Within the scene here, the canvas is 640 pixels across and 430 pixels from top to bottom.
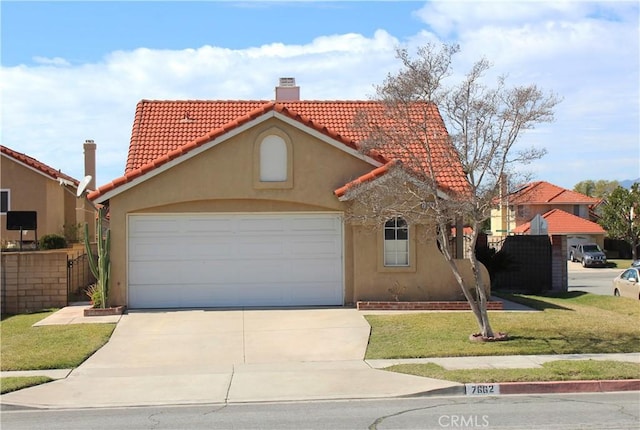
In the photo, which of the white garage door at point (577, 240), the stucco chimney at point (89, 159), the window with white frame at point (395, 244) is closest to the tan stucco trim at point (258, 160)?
the window with white frame at point (395, 244)

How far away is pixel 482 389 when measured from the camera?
34.7 feet

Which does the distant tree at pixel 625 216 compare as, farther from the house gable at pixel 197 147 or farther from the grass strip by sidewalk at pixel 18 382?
the grass strip by sidewalk at pixel 18 382

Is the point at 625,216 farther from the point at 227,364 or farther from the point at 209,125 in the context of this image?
the point at 227,364

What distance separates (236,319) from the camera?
16.6 meters

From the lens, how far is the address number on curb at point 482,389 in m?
10.5

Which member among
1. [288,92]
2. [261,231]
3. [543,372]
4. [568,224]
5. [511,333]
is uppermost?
[288,92]

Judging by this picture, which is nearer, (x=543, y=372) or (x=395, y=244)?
(x=543, y=372)

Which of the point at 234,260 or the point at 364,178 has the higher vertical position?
the point at 364,178

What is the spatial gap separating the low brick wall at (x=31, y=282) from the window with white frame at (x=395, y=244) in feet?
27.0

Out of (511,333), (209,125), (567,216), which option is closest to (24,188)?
(209,125)

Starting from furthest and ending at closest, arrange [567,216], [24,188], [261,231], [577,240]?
[567,216], [577,240], [24,188], [261,231]

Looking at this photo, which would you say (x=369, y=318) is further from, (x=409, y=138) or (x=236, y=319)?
(x=409, y=138)

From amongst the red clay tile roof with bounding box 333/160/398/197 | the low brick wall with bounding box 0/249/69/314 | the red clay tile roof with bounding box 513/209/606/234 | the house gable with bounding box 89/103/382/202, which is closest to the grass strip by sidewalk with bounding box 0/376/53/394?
the house gable with bounding box 89/103/382/202

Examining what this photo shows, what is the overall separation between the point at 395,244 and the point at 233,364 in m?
6.77
